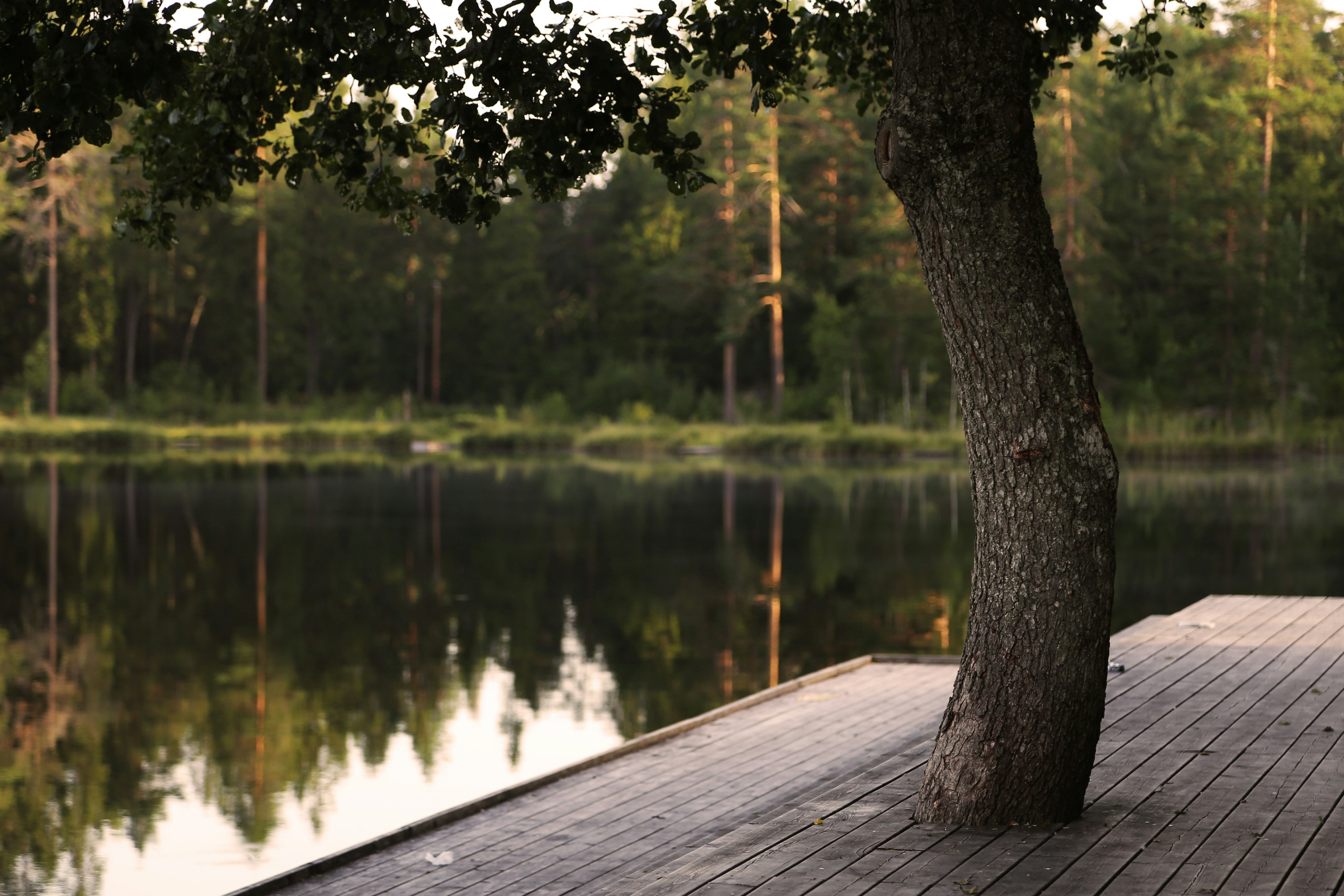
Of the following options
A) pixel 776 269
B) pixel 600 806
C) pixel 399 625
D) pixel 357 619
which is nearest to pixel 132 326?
pixel 776 269

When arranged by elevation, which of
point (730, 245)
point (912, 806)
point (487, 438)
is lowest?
point (487, 438)

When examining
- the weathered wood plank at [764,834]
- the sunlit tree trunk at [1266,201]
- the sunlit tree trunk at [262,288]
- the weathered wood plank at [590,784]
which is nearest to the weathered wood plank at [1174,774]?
the weathered wood plank at [764,834]

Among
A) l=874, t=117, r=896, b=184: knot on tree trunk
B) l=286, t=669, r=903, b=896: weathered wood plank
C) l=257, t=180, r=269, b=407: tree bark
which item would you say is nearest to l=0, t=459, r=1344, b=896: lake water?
l=286, t=669, r=903, b=896: weathered wood plank

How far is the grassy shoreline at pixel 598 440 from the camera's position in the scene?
137 feet

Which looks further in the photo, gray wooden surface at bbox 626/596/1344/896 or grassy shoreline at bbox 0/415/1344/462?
grassy shoreline at bbox 0/415/1344/462

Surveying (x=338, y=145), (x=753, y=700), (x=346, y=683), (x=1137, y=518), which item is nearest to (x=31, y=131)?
(x=338, y=145)

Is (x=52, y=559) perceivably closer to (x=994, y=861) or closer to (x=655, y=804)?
(x=655, y=804)

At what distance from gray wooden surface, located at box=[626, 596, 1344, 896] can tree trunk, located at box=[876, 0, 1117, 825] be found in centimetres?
26

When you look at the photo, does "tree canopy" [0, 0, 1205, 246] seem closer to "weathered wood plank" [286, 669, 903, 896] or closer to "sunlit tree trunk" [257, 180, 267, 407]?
"weathered wood plank" [286, 669, 903, 896]

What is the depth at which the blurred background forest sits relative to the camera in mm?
48406

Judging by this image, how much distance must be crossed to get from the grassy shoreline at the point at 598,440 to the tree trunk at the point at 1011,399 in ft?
123

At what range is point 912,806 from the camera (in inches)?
213

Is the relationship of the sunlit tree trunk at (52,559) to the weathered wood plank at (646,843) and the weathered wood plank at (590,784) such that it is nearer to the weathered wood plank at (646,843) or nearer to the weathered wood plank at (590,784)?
the weathered wood plank at (590,784)

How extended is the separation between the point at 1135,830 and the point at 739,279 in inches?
2166
